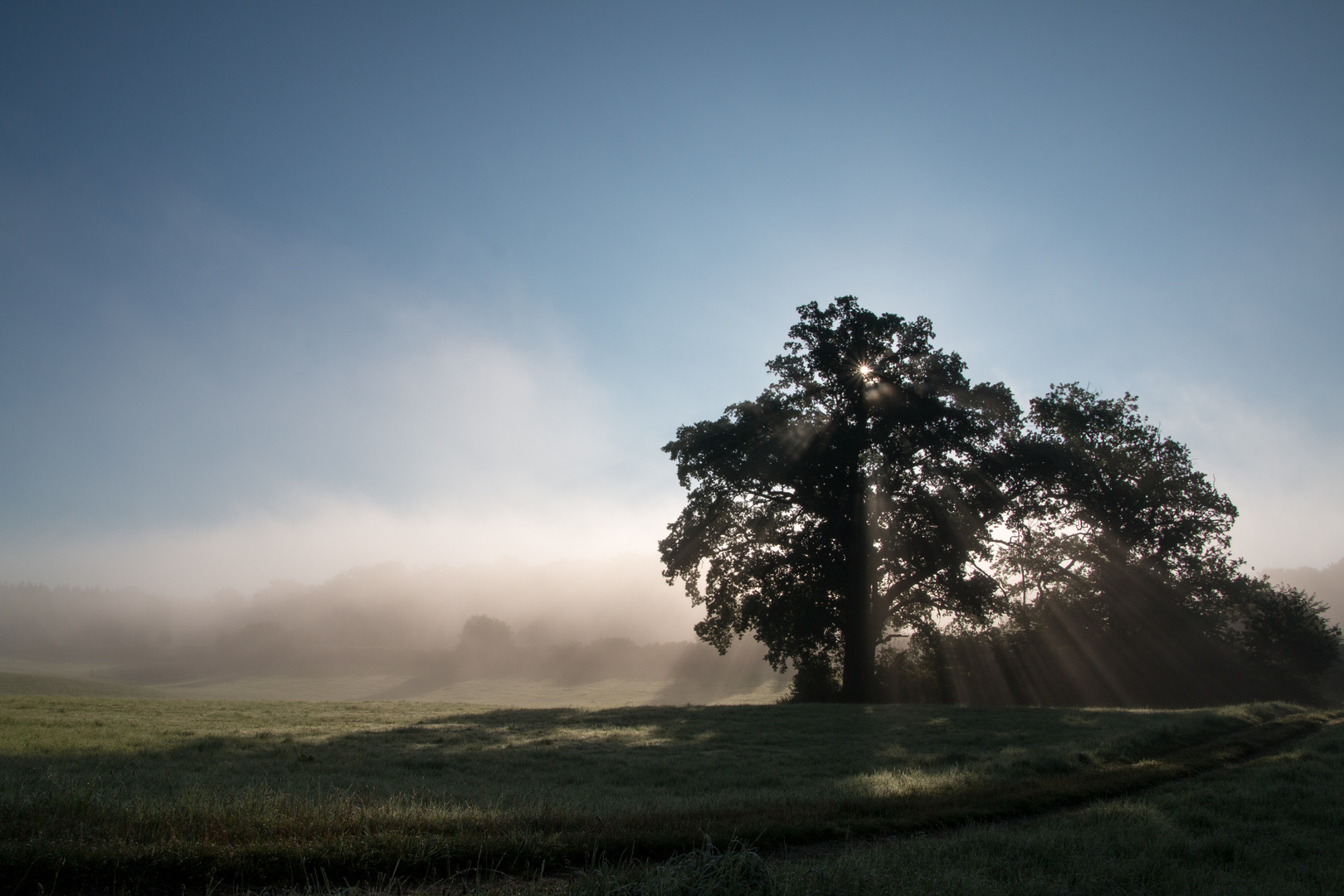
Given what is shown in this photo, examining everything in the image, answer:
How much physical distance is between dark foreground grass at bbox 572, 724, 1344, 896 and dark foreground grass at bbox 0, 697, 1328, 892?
0.84m

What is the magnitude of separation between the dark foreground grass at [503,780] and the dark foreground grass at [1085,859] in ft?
2.75

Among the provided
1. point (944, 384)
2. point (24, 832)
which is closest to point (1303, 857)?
point (24, 832)

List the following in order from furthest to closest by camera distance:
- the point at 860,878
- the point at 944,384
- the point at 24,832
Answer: the point at 944,384
the point at 24,832
the point at 860,878

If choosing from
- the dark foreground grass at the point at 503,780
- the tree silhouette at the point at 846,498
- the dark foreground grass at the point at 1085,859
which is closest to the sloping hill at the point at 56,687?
the dark foreground grass at the point at 503,780

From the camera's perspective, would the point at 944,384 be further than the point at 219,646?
No

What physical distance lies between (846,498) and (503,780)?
72.6 ft

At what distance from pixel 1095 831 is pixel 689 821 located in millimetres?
4467

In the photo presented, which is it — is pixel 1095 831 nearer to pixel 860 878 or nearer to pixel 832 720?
pixel 860 878

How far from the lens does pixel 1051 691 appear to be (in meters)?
37.2

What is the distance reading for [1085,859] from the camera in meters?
6.24

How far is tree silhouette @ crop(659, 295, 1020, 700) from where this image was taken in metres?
29.9

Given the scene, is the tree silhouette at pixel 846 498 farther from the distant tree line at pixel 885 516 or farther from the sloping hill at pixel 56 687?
the sloping hill at pixel 56 687

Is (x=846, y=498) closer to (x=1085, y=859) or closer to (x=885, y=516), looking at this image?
(x=885, y=516)

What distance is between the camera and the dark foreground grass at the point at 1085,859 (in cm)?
434
